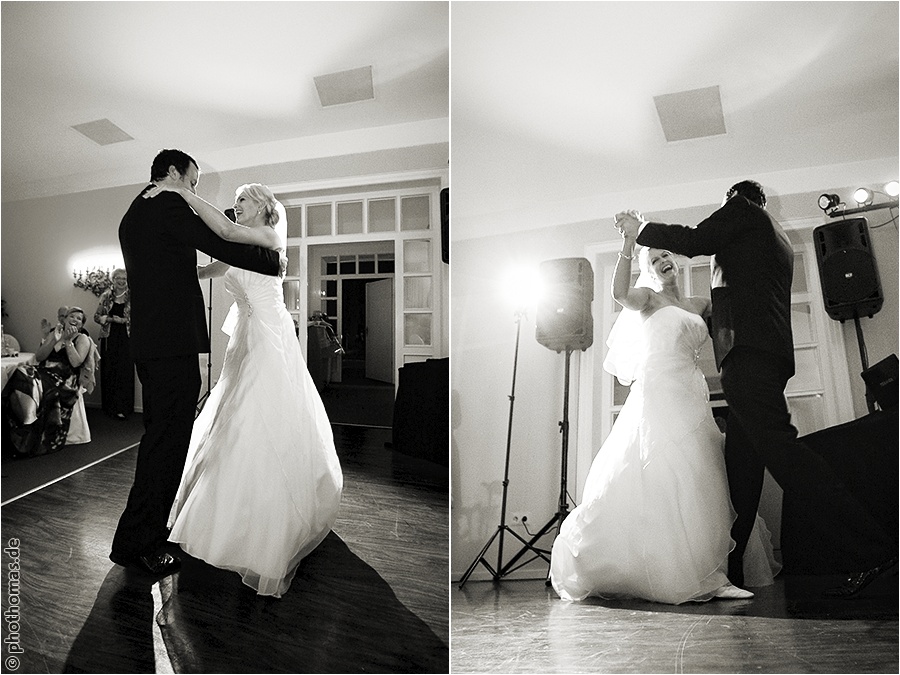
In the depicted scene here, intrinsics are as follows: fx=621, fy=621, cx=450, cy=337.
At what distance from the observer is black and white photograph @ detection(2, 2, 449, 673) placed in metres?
1.79

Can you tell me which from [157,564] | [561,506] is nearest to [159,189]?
[157,564]

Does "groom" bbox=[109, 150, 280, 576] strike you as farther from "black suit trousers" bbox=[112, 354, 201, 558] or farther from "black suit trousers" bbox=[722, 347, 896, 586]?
"black suit trousers" bbox=[722, 347, 896, 586]

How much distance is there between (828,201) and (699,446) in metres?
0.88

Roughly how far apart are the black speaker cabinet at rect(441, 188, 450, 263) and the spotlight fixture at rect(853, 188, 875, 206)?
130 cm

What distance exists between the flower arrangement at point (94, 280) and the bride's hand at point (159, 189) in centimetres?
28

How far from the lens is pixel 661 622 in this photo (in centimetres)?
183

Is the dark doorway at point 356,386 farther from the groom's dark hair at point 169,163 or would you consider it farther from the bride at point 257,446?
the groom's dark hair at point 169,163

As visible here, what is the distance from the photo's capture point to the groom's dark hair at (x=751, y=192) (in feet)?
6.44

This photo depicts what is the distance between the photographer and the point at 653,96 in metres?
2.01

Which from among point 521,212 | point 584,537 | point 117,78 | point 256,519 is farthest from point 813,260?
point 117,78

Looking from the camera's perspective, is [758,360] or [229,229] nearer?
[229,229]

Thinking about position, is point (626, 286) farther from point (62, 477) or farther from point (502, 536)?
point (62, 477)

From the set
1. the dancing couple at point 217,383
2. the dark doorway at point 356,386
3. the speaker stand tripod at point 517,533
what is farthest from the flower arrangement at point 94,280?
the speaker stand tripod at point 517,533

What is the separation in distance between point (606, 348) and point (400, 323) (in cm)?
64
